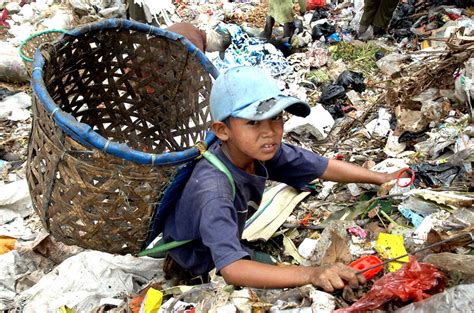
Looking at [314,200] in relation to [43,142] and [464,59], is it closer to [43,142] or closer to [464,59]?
[464,59]

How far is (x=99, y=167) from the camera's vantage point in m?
2.19

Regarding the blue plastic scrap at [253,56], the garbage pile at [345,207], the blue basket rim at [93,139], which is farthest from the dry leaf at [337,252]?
the blue plastic scrap at [253,56]

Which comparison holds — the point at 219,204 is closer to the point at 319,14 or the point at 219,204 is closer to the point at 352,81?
the point at 352,81

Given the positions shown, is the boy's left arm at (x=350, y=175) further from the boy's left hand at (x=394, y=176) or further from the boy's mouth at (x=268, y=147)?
the boy's mouth at (x=268, y=147)

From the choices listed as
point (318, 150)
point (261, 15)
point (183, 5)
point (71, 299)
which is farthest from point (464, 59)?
point (183, 5)

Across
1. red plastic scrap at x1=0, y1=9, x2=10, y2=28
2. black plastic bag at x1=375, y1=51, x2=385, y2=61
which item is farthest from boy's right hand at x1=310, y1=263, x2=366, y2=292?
red plastic scrap at x1=0, y1=9, x2=10, y2=28

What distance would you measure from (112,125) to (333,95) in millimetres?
2172

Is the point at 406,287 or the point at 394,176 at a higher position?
the point at 406,287

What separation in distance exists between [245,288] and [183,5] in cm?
656

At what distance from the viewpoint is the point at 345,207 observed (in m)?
3.03

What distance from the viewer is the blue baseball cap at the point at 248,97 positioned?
6.98 feet

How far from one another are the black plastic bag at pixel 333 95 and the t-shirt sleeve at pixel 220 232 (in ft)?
9.97

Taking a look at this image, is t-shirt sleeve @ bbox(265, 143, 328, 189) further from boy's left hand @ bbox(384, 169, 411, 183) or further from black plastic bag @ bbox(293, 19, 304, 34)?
black plastic bag @ bbox(293, 19, 304, 34)

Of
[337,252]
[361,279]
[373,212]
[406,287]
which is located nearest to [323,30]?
[373,212]
